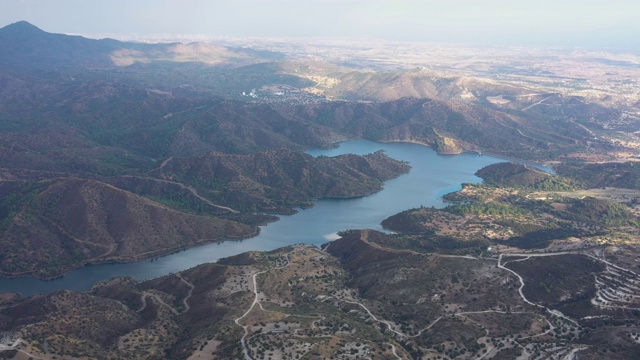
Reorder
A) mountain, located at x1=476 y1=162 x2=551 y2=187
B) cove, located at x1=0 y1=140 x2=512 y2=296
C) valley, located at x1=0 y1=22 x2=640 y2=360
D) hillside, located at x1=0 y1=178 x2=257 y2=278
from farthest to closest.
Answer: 1. mountain, located at x1=476 y1=162 x2=551 y2=187
2. hillside, located at x1=0 y1=178 x2=257 y2=278
3. cove, located at x1=0 y1=140 x2=512 y2=296
4. valley, located at x1=0 y1=22 x2=640 y2=360

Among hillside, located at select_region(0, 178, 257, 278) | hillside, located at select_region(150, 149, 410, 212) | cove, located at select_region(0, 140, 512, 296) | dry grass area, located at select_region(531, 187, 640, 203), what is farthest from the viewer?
dry grass area, located at select_region(531, 187, 640, 203)

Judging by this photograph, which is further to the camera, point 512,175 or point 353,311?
point 512,175

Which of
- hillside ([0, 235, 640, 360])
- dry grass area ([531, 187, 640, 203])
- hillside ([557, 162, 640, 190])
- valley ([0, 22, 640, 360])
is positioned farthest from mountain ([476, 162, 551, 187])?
hillside ([0, 235, 640, 360])

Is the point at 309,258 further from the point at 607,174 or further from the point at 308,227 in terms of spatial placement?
the point at 607,174

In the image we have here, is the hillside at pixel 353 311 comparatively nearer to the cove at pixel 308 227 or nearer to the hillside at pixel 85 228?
the cove at pixel 308 227

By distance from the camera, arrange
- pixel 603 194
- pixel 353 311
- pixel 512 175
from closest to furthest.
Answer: pixel 353 311, pixel 603 194, pixel 512 175

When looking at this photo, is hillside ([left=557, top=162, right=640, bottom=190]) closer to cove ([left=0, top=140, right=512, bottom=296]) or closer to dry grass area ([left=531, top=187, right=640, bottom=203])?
dry grass area ([left=531, top=187, right=640, bottom=203])

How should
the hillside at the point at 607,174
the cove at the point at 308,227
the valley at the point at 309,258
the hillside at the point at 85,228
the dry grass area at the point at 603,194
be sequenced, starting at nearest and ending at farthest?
1. the valley at the point at 309,258
2. the cove at the point at 308,227
3. the hillside at the point at 85,228
4. the dry grass area at the point at 603,194
5. the hillside at the point at 607,174

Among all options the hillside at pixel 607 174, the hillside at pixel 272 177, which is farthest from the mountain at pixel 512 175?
the hillside at pixel 272 177

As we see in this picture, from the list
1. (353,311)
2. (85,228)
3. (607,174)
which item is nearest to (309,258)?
(353,311)

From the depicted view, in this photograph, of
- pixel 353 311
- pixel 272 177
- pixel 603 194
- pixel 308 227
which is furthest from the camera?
pixel 272 177
